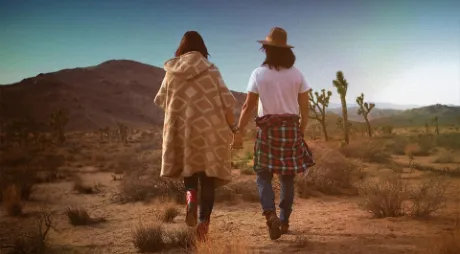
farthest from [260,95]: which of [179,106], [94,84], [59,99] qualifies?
[94,84]

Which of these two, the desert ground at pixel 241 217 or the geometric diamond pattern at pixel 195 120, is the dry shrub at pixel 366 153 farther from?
the geometric diamond pattern at pixel 195 120

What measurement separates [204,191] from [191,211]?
320mm

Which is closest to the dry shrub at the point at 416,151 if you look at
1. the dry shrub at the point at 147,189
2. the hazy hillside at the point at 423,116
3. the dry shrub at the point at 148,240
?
the dry shrub at the point at 147,189

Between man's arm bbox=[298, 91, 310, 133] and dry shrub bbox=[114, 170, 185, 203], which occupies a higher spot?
man's arm bbox=[298, 91, 310, 133]

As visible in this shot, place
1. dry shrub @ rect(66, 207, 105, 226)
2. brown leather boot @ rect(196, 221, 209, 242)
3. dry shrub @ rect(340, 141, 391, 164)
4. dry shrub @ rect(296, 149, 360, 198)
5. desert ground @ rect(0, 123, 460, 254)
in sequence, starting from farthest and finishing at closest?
dry shrub @ rect(340, 141, 391, 164) < dry shrub @ rect(296, 149, 360, 198) < dry shrub @ rect(66, 207, 105, 226) < desert ground @ rect(0, 123, 460, 254) < brown leather boot @ rect(196, 221, 209, 242)

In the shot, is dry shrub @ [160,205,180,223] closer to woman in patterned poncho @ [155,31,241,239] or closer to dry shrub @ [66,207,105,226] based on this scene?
dry shrub @ [66,207,105,226]

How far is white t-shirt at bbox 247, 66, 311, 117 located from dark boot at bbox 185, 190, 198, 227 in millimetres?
1192

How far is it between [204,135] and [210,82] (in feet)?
1.97

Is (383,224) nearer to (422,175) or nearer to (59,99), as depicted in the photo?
(422,175)

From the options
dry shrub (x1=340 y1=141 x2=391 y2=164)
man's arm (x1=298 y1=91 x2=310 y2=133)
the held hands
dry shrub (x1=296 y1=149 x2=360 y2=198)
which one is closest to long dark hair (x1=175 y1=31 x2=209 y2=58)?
the held hands

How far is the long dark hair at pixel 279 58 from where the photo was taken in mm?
4191

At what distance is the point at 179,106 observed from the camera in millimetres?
4160

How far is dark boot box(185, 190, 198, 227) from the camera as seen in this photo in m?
3.86

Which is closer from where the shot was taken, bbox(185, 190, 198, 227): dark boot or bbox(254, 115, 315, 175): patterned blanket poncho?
bbox(185, 190, 198, 227): dark boot
